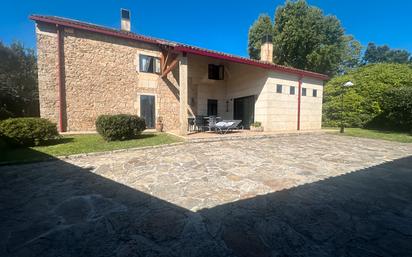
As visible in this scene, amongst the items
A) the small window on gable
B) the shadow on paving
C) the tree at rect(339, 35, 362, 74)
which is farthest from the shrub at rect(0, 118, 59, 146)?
the tree at rect(339, 35, 362, 74)

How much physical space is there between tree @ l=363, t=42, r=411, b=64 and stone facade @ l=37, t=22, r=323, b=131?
52512 mm

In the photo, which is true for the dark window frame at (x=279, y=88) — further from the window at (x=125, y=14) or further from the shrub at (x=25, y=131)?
the shrub at (x=25, y=131)

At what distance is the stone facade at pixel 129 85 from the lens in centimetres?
1025

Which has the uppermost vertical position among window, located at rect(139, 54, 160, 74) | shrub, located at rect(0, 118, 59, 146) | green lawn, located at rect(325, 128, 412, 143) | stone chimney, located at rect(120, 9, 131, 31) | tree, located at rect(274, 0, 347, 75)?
tree, located at rect(274, 0, 347, 75)

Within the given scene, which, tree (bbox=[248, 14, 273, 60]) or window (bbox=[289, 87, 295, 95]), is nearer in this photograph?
window (bbox=[289, 87, 295, 95])

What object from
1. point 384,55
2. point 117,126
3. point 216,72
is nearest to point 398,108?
point 216,72

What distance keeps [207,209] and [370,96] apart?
1772 centimetres

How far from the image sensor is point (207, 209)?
2.89 m

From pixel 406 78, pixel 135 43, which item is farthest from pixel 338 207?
pixel 406 78

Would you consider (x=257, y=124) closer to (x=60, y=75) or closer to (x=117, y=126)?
(x=117, y=126)

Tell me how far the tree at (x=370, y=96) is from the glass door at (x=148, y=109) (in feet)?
50.4

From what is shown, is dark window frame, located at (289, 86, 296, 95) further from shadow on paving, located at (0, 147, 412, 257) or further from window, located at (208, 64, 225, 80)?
shadow on paving, located at (0, 147, 412, 257)

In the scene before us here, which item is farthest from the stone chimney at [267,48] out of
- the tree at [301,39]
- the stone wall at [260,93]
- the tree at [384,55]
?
the tree at [384,55]

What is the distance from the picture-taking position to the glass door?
41.4 feet
